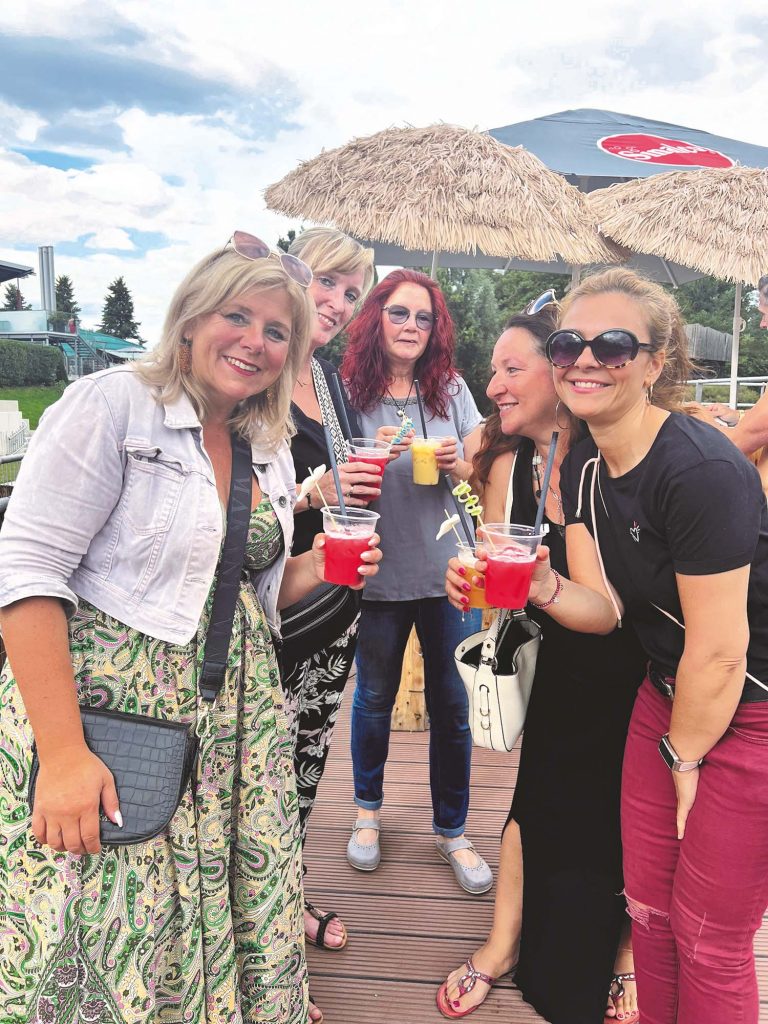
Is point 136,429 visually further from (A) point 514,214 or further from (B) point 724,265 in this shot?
(B) point 724,265

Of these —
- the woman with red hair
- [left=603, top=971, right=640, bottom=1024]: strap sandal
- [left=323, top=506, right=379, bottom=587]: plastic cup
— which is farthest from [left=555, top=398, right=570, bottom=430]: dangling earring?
[left=603, top=971, right=640, bottom=1024]: strap sandal

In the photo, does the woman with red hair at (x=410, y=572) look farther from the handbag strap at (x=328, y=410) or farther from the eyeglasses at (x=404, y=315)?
the handbag strap at (x=328, y=410)

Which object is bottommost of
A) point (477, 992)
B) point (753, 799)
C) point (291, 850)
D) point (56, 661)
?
point (477, 992)

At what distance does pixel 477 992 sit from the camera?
2.14 m

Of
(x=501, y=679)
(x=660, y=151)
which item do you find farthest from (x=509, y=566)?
(x=660, y=151)

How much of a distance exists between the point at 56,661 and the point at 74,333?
6270cm

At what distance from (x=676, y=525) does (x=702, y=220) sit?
589 cm

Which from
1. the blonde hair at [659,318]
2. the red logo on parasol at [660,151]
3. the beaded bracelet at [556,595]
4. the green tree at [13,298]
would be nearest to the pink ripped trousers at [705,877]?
the beaded bracelet at [556,595]

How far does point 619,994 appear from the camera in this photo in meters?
2.11

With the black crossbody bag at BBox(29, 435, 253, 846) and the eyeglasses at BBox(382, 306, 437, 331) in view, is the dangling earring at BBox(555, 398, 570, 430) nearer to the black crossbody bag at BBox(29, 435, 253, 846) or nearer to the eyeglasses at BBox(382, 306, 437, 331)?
the eyeglasses at BBox(382, 306, 437, 331)

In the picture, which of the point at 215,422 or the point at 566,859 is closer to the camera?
the point at 215,422

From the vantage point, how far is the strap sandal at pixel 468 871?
2.62 metres

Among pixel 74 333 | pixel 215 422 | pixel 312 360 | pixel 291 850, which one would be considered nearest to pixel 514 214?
pixel 312 360

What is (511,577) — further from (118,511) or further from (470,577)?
(118,511)
